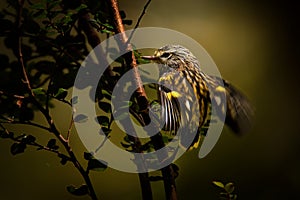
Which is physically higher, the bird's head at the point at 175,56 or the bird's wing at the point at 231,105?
the bird's head at the point at 175,56

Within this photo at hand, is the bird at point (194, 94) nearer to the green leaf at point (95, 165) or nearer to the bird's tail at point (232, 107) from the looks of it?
the bird's tail at point (232, 107)

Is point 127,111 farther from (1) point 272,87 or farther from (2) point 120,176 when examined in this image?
(1) point 272,87

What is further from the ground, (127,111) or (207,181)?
(127,111)

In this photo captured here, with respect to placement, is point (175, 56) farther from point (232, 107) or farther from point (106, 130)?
point (106, 130)

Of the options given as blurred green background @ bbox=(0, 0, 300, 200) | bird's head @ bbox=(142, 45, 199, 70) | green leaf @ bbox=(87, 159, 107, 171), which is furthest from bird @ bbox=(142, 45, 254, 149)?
blurred green background @ bbox=(0, 0, 300, 200)

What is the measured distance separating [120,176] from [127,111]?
783 mm

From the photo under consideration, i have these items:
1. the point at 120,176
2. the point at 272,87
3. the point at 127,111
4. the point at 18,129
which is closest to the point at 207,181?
the point at 120,176

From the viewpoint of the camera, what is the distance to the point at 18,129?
1390 millimetres

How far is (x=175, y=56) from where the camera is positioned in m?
0.87

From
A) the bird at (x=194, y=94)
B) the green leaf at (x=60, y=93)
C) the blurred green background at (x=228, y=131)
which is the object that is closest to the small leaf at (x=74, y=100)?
the green leaf at (x=60, y=93)

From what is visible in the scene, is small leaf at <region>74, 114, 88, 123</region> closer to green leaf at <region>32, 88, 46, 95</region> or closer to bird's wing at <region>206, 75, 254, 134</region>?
green leaf at <region>32, 88, 46, 95</region>

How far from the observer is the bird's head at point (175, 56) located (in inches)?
33.7

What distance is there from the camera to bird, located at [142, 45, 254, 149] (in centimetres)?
76

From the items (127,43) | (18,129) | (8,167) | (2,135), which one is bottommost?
(8,167)
